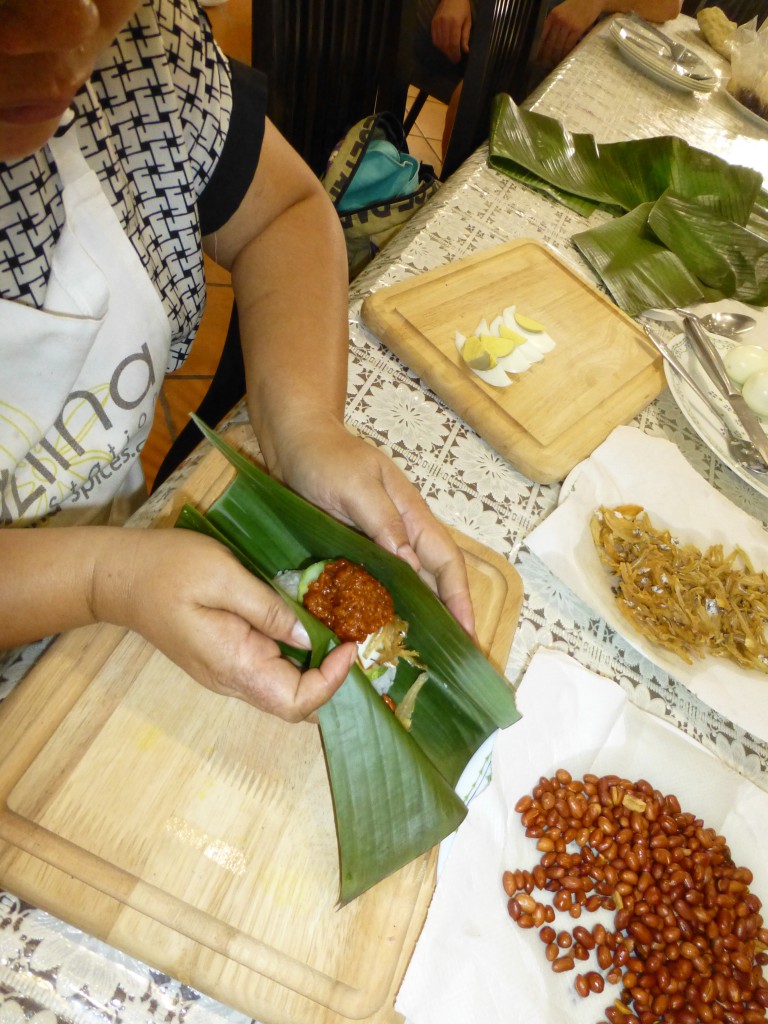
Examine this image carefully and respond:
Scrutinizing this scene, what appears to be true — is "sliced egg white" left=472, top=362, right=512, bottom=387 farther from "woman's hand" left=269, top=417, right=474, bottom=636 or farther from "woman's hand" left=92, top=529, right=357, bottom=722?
"woman's hand" left=92, top=529, right=357, bottom=722

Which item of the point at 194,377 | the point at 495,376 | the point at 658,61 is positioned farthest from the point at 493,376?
the point at 658,61

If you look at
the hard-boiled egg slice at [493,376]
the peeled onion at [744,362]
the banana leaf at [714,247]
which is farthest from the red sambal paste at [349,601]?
the banana leaf at [714,247]

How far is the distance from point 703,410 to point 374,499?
855 millimetres

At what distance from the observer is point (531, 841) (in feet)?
2.79

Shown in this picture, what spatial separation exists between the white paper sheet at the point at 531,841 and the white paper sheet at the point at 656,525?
0.31ft

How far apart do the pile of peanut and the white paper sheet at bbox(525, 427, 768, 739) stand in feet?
0.63

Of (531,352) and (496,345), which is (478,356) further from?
(531,352)

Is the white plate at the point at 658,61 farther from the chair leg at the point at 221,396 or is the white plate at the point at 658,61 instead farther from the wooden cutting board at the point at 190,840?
the wooden cutting board at the point at 190,840

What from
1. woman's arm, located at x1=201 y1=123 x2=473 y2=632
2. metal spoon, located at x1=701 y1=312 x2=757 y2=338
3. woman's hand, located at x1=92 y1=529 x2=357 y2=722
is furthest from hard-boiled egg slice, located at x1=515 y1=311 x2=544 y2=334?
woman's hand, located at x1=92 y1=529 x2=357 y2=722

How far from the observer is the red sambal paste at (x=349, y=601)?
77 cm

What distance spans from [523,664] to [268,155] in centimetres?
95

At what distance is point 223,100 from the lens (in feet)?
3.05

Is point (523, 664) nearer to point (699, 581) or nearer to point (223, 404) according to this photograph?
point (699, 581)

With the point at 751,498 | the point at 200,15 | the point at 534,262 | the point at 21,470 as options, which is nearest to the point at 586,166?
the point at 534,262
